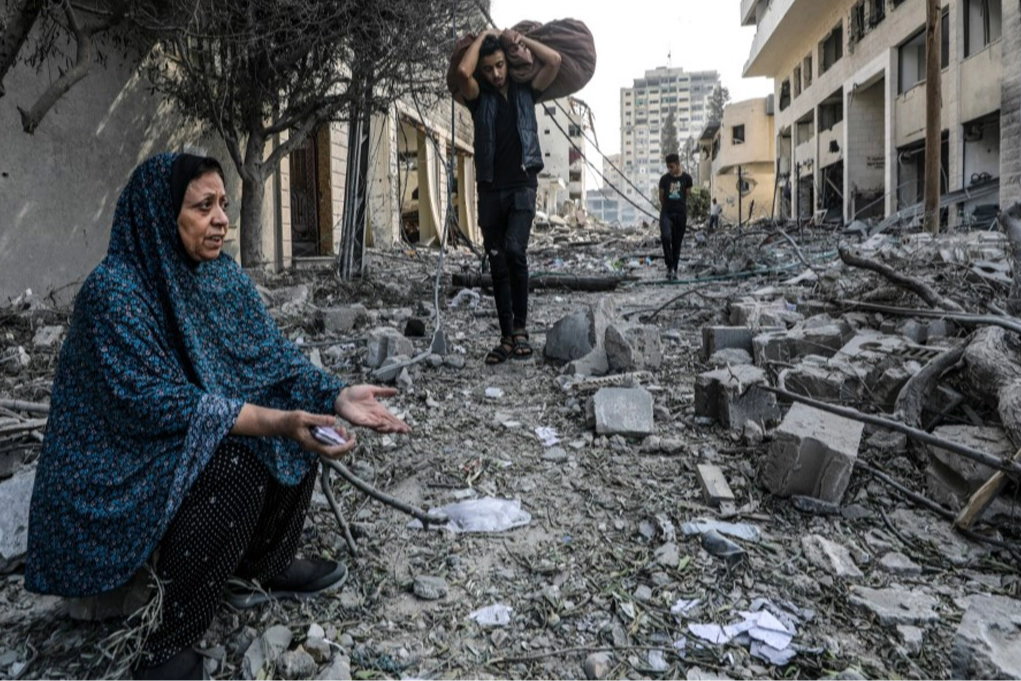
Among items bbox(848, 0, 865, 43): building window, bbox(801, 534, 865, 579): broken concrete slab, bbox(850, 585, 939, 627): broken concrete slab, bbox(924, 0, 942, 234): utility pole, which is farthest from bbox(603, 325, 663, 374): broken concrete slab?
bbox(848, 0, 865, 43): building window

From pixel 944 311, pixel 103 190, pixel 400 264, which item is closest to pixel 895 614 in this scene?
pixel 944 311

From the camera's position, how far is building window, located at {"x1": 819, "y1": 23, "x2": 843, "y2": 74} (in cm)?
2311

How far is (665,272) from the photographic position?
392 inches

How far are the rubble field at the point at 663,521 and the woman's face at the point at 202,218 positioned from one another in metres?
0.86

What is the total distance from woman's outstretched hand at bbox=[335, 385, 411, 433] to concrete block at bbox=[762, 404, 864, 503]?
1328 millimetres

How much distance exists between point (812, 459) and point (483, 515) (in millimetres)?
1080

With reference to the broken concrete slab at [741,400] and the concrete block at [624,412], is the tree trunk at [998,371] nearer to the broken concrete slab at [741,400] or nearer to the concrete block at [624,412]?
the broken concrete slab at [741,400]

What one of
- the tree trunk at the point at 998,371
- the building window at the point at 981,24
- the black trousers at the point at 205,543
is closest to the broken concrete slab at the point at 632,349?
the tree trunk at the point at 998,371

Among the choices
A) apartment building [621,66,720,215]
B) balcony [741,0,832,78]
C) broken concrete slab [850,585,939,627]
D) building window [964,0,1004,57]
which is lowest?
broken concrete slab [850,585,939,627]

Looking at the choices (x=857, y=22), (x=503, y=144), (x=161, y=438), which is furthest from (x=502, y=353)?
(x=857, y=22)

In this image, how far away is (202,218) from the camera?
183 centimetres

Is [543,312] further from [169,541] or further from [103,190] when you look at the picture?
[169,541]

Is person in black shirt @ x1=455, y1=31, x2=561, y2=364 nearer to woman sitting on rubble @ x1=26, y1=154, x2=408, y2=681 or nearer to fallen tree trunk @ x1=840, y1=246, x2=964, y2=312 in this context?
fallen tree trunk @ x1=840, y1=246, x2=964, y2=312

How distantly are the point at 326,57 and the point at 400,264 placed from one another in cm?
419
